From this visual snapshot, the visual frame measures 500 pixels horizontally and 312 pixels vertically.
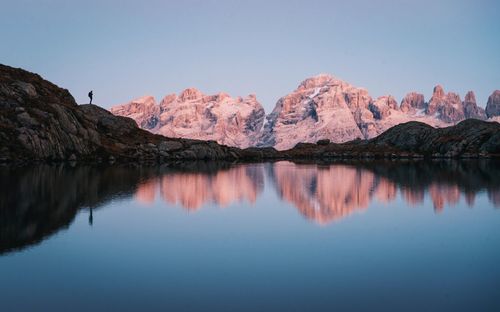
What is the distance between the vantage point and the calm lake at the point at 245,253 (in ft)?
87.0

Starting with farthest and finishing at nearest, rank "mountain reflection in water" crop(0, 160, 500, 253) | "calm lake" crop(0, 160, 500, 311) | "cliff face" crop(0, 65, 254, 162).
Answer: "cliff face" crop(0, 65, 254, 162) < "mountain reflection in water" crop(0, 160, 500, 253) < "calm lake" crop(0, 160, 500, 311)

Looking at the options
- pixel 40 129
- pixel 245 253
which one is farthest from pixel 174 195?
pixel 40 129

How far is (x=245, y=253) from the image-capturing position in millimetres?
38469

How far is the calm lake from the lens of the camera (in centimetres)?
2653

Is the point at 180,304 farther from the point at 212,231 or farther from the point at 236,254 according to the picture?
the point at 212,231

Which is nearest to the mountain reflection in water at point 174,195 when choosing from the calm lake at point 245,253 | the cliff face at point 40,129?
the calm lake at point 245,253

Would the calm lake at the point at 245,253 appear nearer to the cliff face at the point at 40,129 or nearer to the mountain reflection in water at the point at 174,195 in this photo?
the mountain reflection in water at the point at 174,195

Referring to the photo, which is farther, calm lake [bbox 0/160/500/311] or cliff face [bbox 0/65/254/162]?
cliff face [bbox 0/65/254/162]

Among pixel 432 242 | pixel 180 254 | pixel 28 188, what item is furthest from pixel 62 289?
pixel 28 188

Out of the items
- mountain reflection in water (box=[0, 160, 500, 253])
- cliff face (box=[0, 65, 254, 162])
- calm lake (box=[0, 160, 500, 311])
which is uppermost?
cliff face (box=[0, 65, 254, 162])

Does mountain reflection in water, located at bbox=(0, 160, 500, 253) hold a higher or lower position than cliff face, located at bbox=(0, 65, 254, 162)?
lower

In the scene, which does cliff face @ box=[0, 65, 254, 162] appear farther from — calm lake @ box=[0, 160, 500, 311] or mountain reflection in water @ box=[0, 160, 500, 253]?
calm lake @ box=[0, 160, 500, 311]

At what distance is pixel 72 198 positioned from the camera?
7081cm

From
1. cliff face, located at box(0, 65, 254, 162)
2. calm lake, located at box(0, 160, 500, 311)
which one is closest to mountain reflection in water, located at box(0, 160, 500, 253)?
calm lake, located at box(0, 160, 500, 311)
